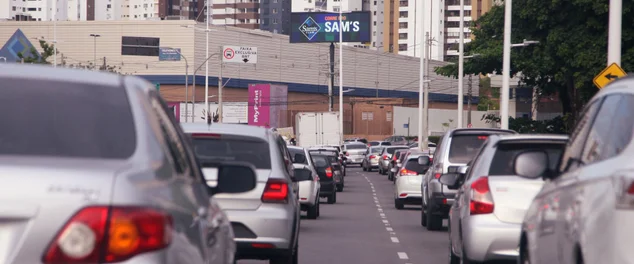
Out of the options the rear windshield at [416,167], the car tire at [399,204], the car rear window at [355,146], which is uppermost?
the rear windshield at [416,167]

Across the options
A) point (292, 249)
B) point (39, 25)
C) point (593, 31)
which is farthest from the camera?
point (39, 25)

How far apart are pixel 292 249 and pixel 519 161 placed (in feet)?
15.8

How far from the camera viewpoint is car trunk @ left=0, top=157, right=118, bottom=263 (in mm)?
4324

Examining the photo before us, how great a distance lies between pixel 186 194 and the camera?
5316mm

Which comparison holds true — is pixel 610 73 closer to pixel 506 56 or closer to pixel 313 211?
pixel 313 211

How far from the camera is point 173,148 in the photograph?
5652 millimetres

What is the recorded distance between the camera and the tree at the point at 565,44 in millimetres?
42062

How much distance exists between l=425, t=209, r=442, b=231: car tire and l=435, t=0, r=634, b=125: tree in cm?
2014

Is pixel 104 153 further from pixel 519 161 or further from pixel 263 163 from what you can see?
pixel 263 163

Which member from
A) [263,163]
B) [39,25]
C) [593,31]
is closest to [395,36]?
[39,25]

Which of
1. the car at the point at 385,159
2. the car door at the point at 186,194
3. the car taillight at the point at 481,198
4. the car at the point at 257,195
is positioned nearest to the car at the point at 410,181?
the car at the point at 257,195

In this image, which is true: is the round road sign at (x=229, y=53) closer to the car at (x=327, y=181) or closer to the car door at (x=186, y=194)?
the car at (x=327, y=181)

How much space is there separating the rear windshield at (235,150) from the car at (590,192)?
4389 mm

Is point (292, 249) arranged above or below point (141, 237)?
below
